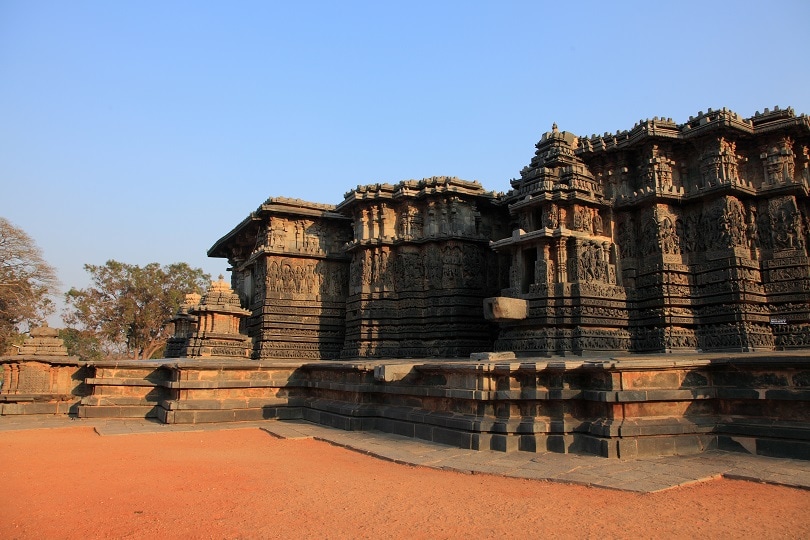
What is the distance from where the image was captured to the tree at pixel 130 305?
42188 mm

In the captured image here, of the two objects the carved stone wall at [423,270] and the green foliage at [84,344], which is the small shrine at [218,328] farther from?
the green foliage at [84,344]

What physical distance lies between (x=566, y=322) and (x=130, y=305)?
37157mm

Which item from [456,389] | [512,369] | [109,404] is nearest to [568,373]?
[512,369]

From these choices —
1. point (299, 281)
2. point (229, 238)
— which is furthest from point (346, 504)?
Result: point (229, 238)

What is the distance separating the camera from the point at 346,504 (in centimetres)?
600

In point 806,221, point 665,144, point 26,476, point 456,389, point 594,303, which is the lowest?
point 26,476

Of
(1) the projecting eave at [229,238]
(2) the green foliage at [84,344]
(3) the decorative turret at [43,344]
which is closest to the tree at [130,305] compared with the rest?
(2) the green foliage at [84,344]

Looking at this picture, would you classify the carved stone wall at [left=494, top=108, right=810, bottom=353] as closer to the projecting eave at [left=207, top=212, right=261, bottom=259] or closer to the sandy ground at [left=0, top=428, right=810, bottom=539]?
the sandy ground at [left=0, top=428, right=810, bottom=539]

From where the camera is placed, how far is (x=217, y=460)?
8.70 m

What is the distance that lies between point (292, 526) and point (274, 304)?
16.5m

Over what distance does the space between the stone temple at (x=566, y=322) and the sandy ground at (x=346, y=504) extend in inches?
78.5

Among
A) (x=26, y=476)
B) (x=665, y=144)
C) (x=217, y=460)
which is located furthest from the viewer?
(x=665, y=144)

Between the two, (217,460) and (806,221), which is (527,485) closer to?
(217,460)

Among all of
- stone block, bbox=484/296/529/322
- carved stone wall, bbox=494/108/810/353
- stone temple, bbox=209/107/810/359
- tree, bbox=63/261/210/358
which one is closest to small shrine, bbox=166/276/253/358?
stone temple, bbox=209/107/810/359
